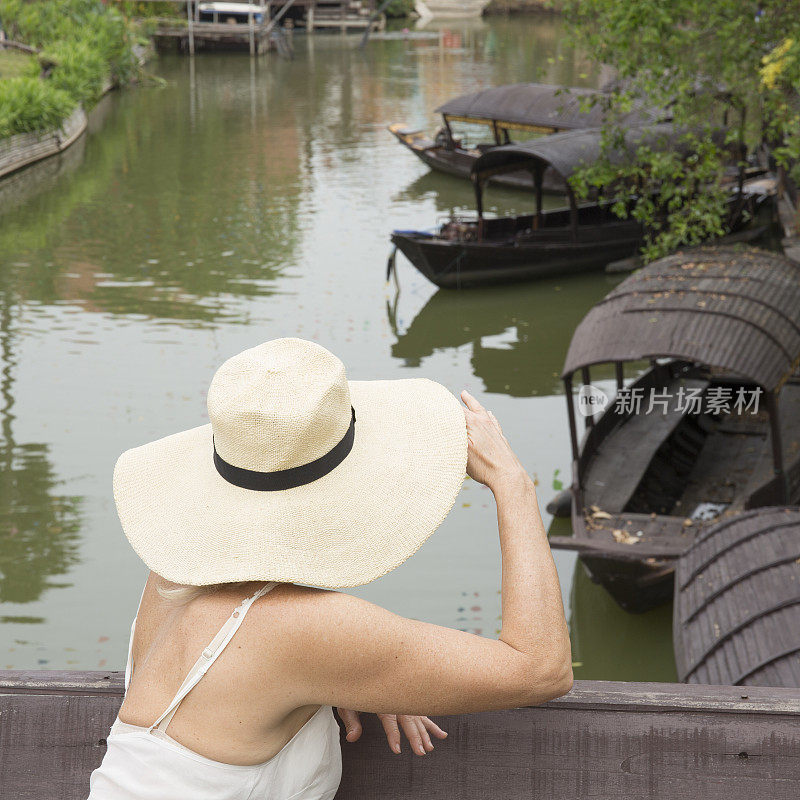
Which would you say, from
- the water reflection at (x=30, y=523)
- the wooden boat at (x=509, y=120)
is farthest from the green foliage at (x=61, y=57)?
the water reflection at (x=30, y=523)

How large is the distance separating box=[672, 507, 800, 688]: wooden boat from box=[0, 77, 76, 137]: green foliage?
63.9 ft

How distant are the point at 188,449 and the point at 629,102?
7791 mm

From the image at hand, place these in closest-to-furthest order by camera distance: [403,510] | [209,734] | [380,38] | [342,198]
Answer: [209,734], [403,510], [342,198], [380,38]

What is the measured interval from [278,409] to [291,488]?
0.17 m

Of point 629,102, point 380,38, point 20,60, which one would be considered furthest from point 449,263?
→ point 380,38

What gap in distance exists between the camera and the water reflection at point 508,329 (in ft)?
41.8

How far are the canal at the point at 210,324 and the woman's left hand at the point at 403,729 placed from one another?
5.18 m

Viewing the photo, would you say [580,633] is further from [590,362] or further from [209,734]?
[209,734]

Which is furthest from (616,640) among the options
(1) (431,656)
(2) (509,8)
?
(2) (509,8)

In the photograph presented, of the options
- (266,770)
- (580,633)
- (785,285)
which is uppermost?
(266,770)

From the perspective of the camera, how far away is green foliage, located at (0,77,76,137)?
70.5ft

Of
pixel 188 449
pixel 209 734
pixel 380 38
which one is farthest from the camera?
pixel 380 38

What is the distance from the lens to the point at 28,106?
2217cm

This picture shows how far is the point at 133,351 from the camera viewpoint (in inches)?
515
